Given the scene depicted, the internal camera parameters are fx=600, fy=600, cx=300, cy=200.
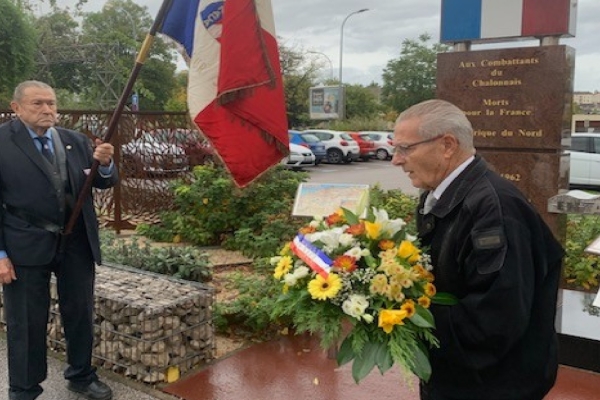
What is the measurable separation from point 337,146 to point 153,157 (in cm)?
1791

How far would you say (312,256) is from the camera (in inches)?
78.7

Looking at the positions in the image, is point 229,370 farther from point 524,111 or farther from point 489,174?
point 524,111

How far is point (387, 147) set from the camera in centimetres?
3039

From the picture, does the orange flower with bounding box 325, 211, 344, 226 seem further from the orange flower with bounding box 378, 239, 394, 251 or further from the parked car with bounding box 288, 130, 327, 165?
the parked car with bounding box 288, 130, 327, 165

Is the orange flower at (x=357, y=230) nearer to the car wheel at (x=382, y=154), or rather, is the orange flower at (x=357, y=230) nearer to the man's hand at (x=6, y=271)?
the man's hand at (x=6, y=271)

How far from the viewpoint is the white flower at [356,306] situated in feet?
5.92

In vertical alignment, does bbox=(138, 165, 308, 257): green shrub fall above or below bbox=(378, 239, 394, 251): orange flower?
below

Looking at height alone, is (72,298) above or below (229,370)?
above

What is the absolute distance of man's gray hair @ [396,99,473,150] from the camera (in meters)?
1.93

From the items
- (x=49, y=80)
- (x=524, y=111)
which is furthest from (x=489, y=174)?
(x=49, y=80)

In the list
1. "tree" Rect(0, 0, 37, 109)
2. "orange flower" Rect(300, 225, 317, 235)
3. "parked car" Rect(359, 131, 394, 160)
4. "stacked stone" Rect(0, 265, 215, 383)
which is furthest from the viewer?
"parked car" Rect(359, 131, 394, 160)

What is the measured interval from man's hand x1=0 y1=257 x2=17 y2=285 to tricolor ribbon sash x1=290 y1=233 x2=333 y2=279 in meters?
2.04

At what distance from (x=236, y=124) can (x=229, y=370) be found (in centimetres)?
172

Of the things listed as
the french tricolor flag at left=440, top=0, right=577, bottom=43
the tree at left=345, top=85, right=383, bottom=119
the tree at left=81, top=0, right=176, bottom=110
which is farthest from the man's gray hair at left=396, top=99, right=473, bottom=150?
the tree at left=345, top=85, right=383, bottom=119
